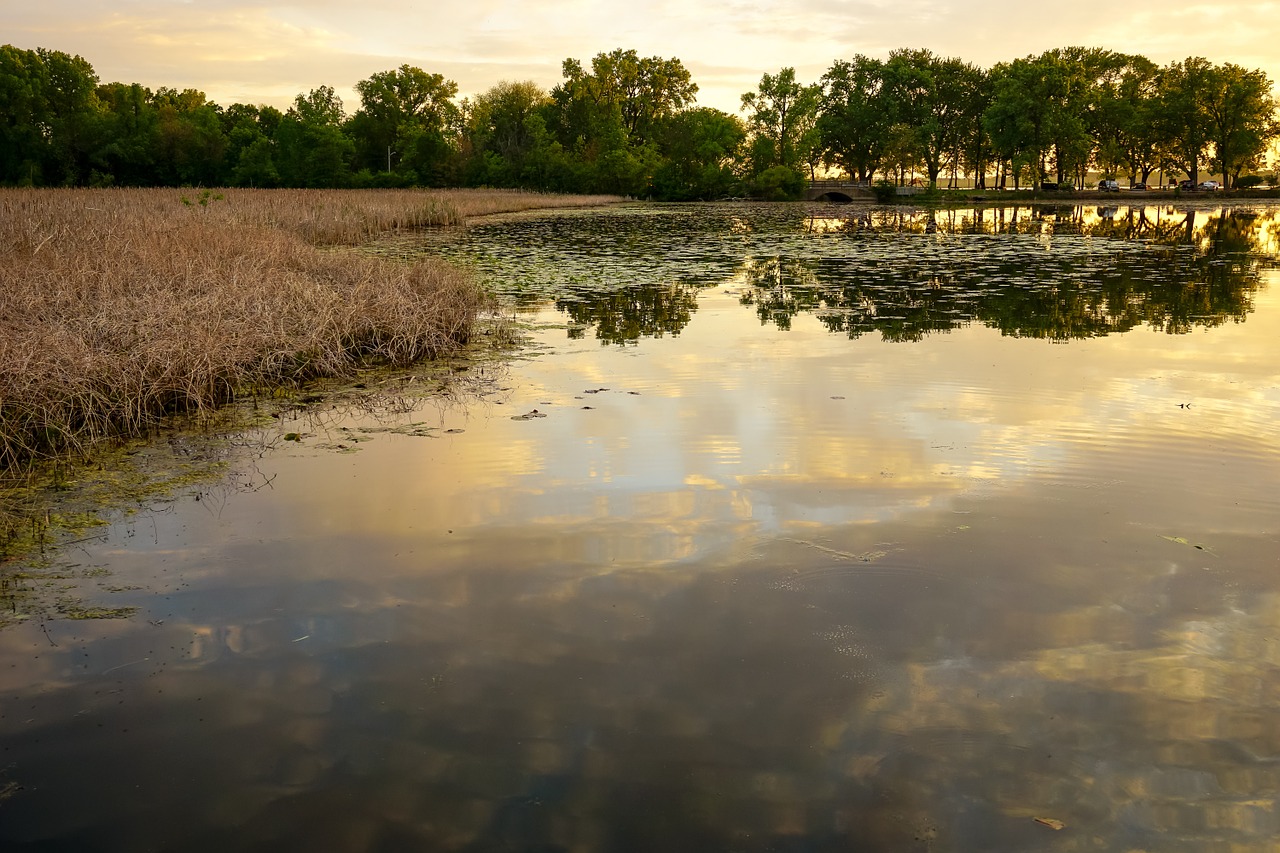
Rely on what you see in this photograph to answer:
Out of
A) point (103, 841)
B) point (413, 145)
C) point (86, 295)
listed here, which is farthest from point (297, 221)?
point (413, 145)

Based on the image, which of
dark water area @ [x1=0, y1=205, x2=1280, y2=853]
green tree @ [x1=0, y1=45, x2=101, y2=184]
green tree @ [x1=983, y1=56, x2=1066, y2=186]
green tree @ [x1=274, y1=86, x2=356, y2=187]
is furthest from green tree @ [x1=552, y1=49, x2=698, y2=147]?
dark water area @ [x1=0, y1=205, x2=1280, y2=853]

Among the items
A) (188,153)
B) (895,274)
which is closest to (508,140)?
(188,153)

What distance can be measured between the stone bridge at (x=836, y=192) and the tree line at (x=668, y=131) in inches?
103

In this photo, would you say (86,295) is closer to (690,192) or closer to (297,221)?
(297,221)

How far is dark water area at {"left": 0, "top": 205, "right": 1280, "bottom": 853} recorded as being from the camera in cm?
326

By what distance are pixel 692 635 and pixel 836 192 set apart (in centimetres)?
8199

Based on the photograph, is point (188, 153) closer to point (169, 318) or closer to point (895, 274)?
point (895, 274)

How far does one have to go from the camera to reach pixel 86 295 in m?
11.2

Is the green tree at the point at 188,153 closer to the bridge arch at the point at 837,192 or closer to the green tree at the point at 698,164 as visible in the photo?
the green tree at the point at 698,164

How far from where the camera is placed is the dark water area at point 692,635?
10.7 ft

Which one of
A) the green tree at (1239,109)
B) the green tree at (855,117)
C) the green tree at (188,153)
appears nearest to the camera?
the green tree at (1239,109)

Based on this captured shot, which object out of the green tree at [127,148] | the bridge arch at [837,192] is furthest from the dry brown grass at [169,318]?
the green tree at [127,148]

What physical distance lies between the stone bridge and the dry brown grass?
225 feet

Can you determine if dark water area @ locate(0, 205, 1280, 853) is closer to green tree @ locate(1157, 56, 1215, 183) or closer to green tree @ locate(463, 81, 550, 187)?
green tree @ locate(463, 81, 550, 187)
